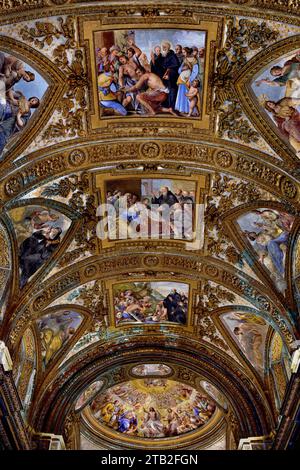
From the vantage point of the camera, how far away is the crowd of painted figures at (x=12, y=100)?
13.4m

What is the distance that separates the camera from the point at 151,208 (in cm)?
1769

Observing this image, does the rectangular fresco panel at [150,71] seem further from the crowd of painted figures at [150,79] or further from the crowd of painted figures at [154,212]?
the crowd of painted figures at [154,212]

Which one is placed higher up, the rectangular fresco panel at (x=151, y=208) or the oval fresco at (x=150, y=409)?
the rectangular fresco panel at (x=151, y=208)

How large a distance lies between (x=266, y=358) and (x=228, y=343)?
1553mm

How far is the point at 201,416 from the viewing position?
2742 cm

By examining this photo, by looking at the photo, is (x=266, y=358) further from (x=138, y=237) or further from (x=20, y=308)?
(x=20, y=308)

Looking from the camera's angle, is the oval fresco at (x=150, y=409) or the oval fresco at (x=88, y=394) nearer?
the oval fresco at (x=88, y=394)

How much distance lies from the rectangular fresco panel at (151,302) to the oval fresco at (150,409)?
7.09m

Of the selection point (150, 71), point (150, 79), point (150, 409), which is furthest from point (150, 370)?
point (150, 71)

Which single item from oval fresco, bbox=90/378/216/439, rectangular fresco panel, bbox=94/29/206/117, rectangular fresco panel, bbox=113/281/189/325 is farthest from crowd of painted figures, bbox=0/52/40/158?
oval fresco, bbox=90/378/216/439

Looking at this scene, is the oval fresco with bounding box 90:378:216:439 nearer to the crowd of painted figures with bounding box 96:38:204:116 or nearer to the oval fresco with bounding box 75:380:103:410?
the oval fresco with bounding box 75:380:103:410

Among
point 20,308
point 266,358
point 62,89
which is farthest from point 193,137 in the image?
point 266,358

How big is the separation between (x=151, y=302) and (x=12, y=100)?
32.3 feet

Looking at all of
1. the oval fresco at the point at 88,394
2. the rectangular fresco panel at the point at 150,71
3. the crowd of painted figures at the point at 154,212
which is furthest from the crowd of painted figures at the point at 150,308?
the rectangular fresco panel at the point at 150,71
